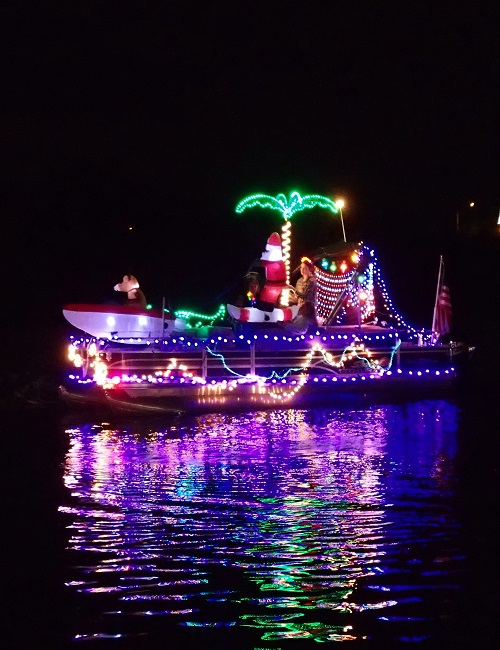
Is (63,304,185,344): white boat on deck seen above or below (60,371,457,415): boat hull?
above

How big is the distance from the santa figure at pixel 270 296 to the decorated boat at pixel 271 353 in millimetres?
24

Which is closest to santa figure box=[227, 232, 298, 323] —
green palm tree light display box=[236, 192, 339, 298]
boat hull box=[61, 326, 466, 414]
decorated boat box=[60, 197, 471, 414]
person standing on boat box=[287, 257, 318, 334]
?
decorated boat box=[60, 197, 471, 414]

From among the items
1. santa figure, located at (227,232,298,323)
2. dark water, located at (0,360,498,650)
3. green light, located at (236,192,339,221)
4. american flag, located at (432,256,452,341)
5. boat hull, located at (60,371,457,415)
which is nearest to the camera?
dark water, located at (0,360,498,650)

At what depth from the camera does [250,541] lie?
858cm

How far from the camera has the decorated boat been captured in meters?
19.4

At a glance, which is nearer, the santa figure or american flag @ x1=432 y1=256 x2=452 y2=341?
the santa figure

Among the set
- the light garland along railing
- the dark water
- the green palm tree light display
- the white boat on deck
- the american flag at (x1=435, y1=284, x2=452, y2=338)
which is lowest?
the dark water

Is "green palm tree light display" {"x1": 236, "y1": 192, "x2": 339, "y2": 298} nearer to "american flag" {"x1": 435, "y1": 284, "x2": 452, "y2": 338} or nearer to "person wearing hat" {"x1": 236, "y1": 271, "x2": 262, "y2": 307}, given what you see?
"person wearing hat" {"x1": 236, "y1": 271, "x2": 262, "y2": 307}

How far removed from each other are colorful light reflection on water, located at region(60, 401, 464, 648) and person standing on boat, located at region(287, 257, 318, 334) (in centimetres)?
607

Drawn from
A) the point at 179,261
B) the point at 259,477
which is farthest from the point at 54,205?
the point at 259,477

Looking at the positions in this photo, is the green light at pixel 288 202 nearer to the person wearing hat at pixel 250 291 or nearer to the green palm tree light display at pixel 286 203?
the green palm tree light display at pixel 286 203

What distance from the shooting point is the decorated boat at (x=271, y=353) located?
19.4 meters

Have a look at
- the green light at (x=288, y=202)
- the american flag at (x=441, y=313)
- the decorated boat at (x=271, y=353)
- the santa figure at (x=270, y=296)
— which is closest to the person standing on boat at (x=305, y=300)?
the decorated boat at (x=271, y=353)

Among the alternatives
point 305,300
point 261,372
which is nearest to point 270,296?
point 305,300
